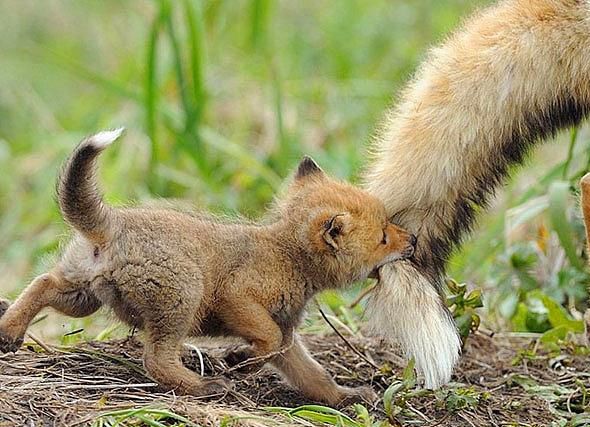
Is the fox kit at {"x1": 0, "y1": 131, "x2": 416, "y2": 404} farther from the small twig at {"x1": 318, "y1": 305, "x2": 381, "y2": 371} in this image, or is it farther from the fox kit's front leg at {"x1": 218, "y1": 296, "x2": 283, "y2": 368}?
the small twig at {"x1": 318, "y1": 305, "x2": 381, "y2": 371}

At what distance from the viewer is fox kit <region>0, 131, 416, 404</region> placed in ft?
13.3

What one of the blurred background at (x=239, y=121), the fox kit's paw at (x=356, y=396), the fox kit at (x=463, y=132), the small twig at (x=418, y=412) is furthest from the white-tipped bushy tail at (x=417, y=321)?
the blurred background at (x=239, y=121)

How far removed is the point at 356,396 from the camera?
4566 mm

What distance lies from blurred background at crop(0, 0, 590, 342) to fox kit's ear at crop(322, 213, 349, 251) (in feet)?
2.62

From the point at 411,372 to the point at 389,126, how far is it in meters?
1.07

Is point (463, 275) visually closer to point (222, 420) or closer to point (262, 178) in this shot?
point (262, 178)

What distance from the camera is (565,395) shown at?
4801 millimetres

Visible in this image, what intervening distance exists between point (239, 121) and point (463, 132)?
17.5 ft

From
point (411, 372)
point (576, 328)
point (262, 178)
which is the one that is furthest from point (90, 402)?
point (262, 178)

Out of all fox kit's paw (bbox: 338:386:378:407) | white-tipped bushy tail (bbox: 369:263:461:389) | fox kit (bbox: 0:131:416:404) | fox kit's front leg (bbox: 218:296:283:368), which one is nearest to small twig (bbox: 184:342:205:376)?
fox kit (bbox: 0:131:416:404)

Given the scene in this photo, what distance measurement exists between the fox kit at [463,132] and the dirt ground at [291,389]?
11.6 inches

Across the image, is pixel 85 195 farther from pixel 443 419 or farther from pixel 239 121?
pixel 239 121

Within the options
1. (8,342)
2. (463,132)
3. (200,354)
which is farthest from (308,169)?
→ (8,342)

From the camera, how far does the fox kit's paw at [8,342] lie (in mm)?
4121
